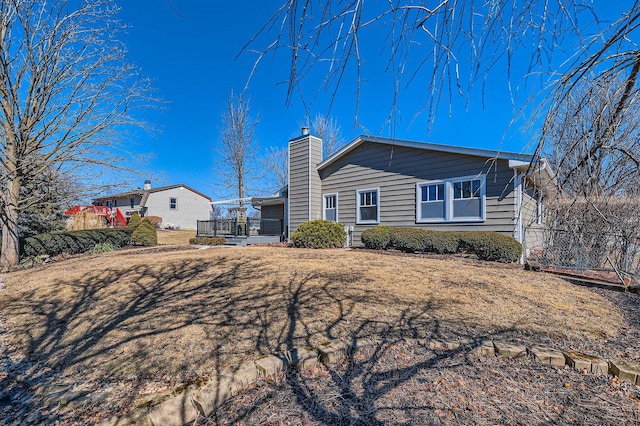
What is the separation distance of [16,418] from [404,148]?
10762 millimetres

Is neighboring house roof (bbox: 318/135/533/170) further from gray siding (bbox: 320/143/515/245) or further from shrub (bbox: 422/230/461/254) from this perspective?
shrub (bbox: 422/230/461/254)

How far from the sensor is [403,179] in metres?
10.9

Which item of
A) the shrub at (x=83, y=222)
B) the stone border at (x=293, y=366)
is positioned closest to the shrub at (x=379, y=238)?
the stone border at (x=293, y=366)

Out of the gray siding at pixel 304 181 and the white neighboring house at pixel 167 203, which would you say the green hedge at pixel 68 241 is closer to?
the gray siding at pixel 304 181

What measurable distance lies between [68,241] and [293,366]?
12.0m

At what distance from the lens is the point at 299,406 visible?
6.56 ft

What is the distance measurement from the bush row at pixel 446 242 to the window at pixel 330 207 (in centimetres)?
279

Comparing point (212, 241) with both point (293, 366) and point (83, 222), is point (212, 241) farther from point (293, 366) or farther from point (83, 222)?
point (293, 366)

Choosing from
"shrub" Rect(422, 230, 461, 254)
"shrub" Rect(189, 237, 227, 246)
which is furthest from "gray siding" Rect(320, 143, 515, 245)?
"shrub" Rect(189, 237, 227, 246)

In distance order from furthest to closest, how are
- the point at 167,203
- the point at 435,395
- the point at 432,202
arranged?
the point at 167,203, the point at 432,202, the point at 435,395

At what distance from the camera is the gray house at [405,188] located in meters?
8.77

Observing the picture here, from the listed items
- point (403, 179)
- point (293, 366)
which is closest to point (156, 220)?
point (403, 179)

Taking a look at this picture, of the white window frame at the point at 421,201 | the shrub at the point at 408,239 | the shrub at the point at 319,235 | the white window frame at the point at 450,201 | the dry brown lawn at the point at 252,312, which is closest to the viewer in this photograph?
the dry brown lawn at the point at 252,312

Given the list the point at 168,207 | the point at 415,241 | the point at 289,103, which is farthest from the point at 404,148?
the point at 168,207
